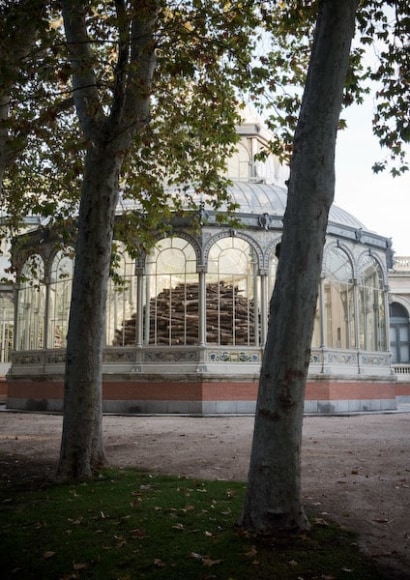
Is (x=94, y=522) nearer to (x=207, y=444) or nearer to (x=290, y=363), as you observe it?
(x=290, y=363)

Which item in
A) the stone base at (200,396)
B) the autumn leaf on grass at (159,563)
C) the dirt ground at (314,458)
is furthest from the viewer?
the stone base at (200,396)

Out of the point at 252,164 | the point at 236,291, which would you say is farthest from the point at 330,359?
the point at 252,164

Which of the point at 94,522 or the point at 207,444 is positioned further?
the point at 207,444

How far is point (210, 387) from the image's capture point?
59.2 ft

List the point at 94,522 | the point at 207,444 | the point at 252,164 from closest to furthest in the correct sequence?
1. the point at 94,522
2. the point at 207,444
3. the point at 252,164

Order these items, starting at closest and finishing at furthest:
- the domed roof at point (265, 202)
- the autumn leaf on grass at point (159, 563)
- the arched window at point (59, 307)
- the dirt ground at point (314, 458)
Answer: the autumn leaf on grass at point (159, 563) < the dirt ground at point (314, 458) < the domed roof at point (265, 202) < the arched window at point (59, 307)

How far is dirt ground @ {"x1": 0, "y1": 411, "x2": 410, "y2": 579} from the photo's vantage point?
18.3 ft

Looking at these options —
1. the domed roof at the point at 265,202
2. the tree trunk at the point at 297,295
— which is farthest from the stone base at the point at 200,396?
the tree trunk at the point at 297,295

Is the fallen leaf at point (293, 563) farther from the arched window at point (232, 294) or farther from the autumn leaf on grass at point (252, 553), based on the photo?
the arched window at point (232, 294)

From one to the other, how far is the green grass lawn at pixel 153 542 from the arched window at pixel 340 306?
49.3 feet

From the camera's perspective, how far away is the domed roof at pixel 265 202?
67.6ft

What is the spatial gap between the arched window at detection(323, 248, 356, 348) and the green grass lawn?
15038mm

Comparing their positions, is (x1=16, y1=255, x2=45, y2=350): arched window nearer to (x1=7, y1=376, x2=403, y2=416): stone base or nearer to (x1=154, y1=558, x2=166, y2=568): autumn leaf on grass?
(x1=7, y1=376, x2=403, y2=416): stone base

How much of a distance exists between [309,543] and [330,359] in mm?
15229
